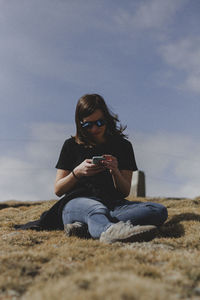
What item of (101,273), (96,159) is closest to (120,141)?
(96,159)

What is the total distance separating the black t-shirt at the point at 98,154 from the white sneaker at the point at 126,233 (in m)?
1.18

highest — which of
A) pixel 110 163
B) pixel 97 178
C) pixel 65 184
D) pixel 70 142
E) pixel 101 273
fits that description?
pixel 70 142

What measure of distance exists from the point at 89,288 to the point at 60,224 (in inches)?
135

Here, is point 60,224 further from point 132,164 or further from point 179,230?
point 179,230

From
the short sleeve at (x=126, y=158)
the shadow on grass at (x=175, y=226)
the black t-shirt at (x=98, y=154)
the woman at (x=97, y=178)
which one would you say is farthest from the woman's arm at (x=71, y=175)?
the shadow on grass at (x=175, y=226)

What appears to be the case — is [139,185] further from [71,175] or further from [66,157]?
[71,175]

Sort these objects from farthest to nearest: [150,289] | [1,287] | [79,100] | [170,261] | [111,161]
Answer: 1. [79,100]
2. [111,161]
3. [170,261]
4. [1,287]
5. [150,289]

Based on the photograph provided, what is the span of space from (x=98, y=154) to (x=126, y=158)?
50cm

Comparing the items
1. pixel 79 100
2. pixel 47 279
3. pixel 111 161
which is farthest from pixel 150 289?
pixel 79 100

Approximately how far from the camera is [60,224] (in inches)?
217

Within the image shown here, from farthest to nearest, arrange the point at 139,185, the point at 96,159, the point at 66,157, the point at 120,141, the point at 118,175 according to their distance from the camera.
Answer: the point at 139,185 < the point at 120,141 < the point at 66,157 < the point at 118,175 < the point at 96,159

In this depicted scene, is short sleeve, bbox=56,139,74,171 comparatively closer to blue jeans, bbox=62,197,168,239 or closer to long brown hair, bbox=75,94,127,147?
long brown hair, bbox=75,94,127,147

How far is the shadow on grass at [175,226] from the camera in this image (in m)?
5.10

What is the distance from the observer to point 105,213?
4.29 m
